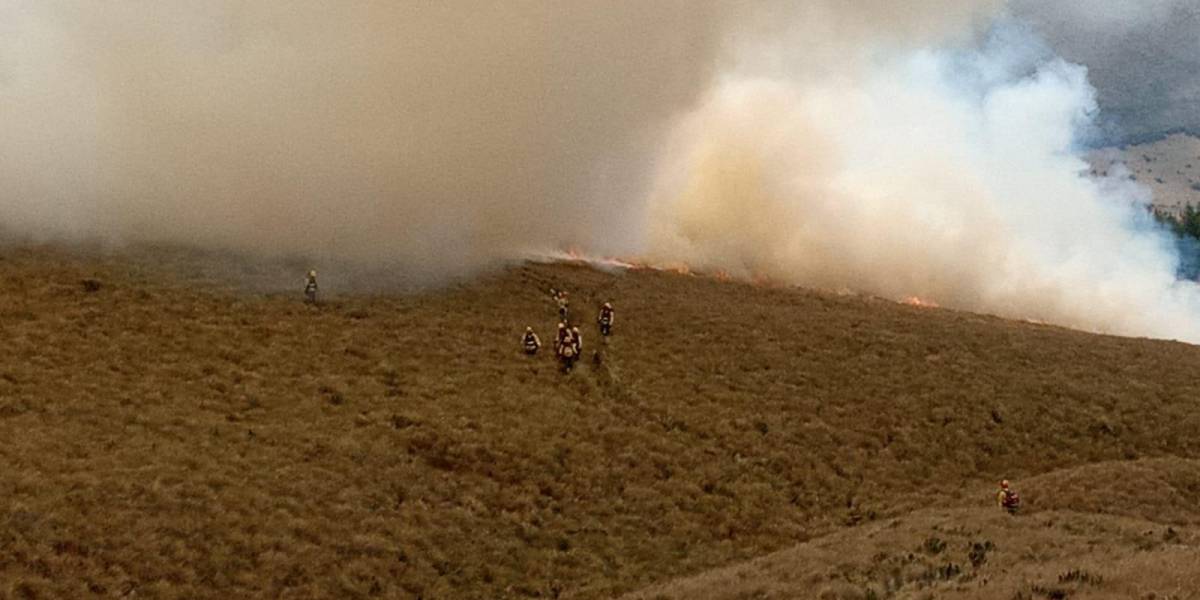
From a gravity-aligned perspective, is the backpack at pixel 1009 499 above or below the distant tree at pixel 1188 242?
below

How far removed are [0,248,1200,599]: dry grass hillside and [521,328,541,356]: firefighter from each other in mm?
659

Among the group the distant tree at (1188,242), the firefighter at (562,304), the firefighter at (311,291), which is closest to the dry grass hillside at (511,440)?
the firefighter at (311,291)

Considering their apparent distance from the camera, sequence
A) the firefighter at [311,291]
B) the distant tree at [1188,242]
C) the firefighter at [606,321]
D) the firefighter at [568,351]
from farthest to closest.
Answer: the distant tree at [1188,242] → the firefighter at [606,321] → the firefighter at [311,291] → the firefighter at [568,351]

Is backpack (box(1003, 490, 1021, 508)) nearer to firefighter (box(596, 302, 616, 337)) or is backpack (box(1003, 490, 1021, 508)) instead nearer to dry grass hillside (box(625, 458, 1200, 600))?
dry grass hillside (box(625, 458, 1200, 600))

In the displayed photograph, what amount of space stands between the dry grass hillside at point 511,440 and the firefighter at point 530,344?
66cm

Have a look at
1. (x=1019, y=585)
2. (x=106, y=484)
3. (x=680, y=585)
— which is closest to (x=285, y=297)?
(x=106, y=484)

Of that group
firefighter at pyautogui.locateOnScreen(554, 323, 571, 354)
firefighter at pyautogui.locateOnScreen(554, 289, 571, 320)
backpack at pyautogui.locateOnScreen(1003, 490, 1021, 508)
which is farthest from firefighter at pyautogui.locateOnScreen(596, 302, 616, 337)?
backpack at pyautogui.locateOnScreen(1003, 490, 1021, 508)

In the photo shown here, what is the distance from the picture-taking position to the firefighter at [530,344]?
1681 inches

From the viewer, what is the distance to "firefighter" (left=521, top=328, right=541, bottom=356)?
42.7 m

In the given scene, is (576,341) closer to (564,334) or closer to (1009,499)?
(564,334)

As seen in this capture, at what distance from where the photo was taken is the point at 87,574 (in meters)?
23.2

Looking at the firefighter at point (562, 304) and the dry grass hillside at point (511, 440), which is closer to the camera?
the dry grass hillside at point (511, 440)


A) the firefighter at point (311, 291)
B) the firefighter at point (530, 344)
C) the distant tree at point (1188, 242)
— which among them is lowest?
the firefighter at point (530, 344)

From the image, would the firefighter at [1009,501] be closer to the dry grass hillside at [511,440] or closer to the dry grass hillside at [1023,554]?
the dry grass hillside at [1023,554]
